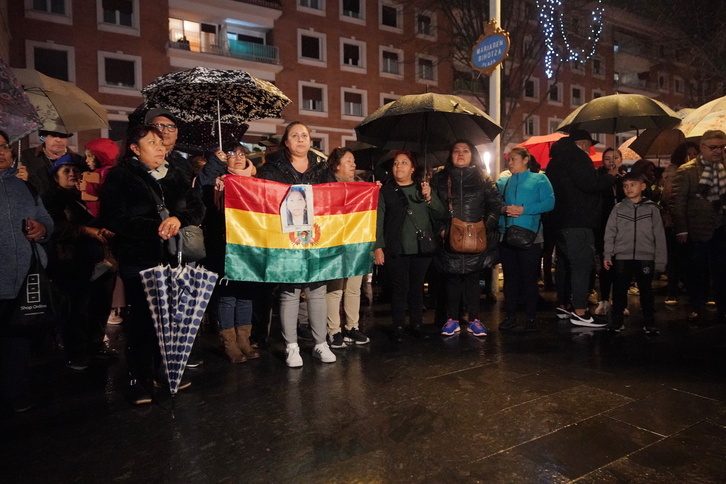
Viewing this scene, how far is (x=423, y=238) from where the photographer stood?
17.7 feet

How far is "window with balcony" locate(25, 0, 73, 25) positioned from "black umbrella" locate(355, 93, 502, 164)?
23.0 m

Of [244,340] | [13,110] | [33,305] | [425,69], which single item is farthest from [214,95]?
[425,69]

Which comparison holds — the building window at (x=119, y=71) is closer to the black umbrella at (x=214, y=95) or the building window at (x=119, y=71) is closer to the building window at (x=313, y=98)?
the building window at (x=313, y=98)

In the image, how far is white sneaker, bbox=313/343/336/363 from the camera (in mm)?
4699

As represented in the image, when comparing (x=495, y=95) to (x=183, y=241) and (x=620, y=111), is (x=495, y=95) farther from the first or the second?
(x=183, y=241)

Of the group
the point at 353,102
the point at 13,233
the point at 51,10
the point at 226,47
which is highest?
the point at 51,10

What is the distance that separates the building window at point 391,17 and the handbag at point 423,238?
2986cm

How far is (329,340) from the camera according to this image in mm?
5309

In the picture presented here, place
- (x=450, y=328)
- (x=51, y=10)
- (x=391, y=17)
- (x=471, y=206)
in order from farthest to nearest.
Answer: (x=391, y=17), (x=51, y=10), (x=450, y=328), (x=471, y=206)

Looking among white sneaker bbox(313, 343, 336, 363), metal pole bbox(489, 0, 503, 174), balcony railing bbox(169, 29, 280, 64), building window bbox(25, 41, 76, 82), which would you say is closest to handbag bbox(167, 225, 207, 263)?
white sneaker bbox(313, 343, 336, 363)

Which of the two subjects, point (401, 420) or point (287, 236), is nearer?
point (401, 420)

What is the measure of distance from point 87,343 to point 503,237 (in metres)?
4.51

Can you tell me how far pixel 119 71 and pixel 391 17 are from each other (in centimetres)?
1682

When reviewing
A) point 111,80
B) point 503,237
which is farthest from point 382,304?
point 111,80
